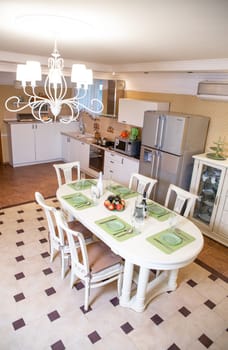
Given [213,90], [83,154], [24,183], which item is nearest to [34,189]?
[24,183]

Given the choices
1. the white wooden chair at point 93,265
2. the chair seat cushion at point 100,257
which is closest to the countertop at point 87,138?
the chair seat cushion at point 100,257

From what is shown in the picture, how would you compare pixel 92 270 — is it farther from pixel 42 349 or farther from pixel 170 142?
pixel 170 142

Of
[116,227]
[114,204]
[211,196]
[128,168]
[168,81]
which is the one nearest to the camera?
[116,227]

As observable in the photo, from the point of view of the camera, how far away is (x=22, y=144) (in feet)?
20.1

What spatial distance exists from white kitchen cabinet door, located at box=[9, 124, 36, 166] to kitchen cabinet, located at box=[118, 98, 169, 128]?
8.42ft

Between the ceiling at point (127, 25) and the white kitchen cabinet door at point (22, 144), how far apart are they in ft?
11.0

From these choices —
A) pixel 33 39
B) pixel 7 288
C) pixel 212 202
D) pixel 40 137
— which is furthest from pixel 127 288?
pixel 40 137

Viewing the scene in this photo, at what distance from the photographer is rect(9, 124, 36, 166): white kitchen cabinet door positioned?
5.95 meters

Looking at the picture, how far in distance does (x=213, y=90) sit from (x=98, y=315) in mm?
3386

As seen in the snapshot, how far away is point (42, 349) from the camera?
2.00m

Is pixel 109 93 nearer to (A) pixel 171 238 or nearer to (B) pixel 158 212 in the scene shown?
(B) pixel 158 212

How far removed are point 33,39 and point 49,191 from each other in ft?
10.1

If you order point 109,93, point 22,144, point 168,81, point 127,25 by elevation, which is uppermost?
point 127,25

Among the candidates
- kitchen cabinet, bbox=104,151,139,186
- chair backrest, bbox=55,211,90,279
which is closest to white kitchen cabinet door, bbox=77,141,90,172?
kitchen cabinet, bbox=104,151,139,186
